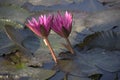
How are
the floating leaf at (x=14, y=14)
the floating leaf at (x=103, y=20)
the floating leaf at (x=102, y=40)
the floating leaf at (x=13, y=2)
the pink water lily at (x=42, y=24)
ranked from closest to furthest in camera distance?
1. the pink water lily at (x=42, y=24)
2. the floating leaf at (x=102, y=40)
3. the floating leaf at (x=103, y=20)
4. the floating leaf at (x=14, y=14)
5. the floating leaf at (x=13, y=2)

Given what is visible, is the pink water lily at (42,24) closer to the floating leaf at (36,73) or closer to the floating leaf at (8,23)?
the floating leaf at (36,73)

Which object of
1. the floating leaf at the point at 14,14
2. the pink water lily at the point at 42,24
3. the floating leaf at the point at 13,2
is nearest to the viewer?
the pink water lily at the point at 42,24

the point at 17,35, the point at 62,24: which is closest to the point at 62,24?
the point at 62,24

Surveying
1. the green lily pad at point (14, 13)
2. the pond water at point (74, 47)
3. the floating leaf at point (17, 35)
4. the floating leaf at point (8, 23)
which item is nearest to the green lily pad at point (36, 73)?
the pond water at point (74, 47)

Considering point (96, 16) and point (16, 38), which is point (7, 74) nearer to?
point (16, 38)

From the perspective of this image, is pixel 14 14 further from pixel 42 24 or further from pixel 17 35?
pixel 42 24

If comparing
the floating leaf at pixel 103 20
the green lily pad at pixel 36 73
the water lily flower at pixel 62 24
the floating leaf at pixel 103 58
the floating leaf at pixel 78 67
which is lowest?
the green lily pad at pixel 36 73

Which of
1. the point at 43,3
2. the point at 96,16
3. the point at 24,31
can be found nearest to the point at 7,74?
the point at 24,31

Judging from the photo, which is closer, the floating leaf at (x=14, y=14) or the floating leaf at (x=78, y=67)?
the floating leaf at (x=78, y=67)

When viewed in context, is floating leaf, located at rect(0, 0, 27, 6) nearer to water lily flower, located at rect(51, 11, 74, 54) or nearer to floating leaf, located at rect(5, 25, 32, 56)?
floating leaf, located at rect(5, 25, 32, 56)
